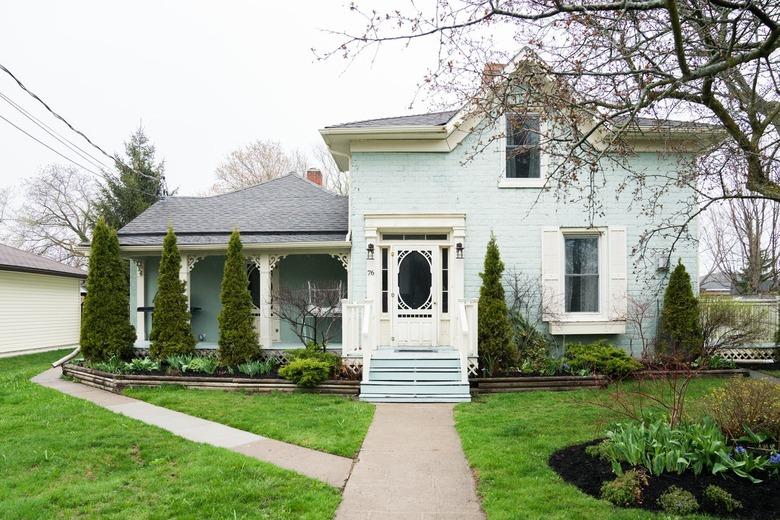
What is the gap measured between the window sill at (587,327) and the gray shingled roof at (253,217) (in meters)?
5.07

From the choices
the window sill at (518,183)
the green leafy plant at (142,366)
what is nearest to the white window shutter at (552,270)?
the window sill at (518,183)

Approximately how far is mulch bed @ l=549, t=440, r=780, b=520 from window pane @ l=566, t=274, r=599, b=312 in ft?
21.6

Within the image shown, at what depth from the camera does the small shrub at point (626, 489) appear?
4047mm

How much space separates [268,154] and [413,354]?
25.6m

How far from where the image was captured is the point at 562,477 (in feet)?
15.4

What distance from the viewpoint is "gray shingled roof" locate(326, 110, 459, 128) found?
11.0 metres

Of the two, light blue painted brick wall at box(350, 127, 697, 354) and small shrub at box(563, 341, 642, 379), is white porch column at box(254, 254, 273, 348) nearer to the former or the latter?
light blue painted brick wall at box(350, 127, 697, 354)

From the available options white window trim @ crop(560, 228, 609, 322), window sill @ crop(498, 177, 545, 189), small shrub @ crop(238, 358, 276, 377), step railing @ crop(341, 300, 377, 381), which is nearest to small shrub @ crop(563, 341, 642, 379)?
white window trim @ crop(560, 228, 609, 322)

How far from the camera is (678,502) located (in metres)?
3.93

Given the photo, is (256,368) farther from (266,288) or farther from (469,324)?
(469,324)

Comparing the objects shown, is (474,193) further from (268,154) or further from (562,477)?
(268,154)

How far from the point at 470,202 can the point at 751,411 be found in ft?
22.7

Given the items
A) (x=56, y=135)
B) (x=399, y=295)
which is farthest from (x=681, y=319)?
(x=56, y=135)

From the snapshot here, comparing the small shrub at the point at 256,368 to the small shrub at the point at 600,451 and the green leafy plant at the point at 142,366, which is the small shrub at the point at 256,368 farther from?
the small shrub at the point at 600,451
